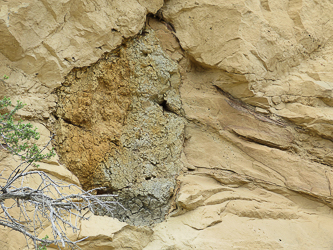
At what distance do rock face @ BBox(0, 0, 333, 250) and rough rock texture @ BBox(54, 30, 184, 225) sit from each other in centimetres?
1

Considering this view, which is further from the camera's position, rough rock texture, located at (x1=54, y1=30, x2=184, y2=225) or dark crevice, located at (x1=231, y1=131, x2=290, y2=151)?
dark crevice, located at (x1=231, y1=131, x2=290, y2=151)

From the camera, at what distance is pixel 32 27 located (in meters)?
4.16

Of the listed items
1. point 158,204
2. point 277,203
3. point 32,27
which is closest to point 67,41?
point 32,27

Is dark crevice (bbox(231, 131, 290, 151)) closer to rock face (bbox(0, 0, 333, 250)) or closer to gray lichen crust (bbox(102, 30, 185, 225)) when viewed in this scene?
rock face (bbox(0, 0, 333, 250))

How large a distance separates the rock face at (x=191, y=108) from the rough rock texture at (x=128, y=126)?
0.01 metres

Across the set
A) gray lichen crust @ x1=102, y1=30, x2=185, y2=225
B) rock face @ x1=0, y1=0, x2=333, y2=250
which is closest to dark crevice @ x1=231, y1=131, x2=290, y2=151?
rock face @ x1=0, y1=0, x2=333, y2=250

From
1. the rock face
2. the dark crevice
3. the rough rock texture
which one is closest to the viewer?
the rock face

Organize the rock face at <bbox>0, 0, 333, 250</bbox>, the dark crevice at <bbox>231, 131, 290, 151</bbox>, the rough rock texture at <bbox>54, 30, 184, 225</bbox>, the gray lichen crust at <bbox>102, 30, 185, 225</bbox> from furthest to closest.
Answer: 1. the dark crevice at <bbox>231, 131, 290, 151</bbox>
2. the gray lichen crust at <bbox>102, 30, 185, 225</bbox>
3. the rough rock texture at <bbox>54, 30, 184, 225</bbox>
4. the rock face at <bbox>0, 0, 333, 250</bbox>

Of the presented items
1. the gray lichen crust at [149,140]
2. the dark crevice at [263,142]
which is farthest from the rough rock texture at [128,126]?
the dark crevice at [263,142]

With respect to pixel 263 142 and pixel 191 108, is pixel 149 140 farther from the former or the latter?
pixel 263 142

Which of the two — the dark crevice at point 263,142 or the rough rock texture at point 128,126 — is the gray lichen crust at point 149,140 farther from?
the dark crevice at point 263,142

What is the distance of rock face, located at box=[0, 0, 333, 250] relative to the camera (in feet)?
13.9

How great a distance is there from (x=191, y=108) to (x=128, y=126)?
3.28 ft

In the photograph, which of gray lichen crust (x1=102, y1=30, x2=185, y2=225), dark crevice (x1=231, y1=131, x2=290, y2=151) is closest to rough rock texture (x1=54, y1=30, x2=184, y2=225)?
gray lichen crust (x1=102, y1=30, x2=185, y2=225)
